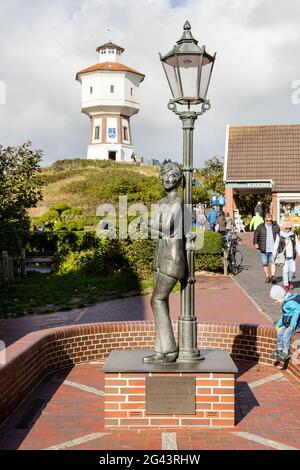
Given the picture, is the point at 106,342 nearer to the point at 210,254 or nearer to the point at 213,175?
the point at 210,254

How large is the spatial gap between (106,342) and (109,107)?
57.5 metres

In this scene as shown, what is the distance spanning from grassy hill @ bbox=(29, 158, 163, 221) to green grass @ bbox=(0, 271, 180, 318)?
14.3 meters

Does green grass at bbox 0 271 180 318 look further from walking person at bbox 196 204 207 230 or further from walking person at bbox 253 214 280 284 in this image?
walking person at bbox 196 204 207 230

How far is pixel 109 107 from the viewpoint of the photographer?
63.7 meters

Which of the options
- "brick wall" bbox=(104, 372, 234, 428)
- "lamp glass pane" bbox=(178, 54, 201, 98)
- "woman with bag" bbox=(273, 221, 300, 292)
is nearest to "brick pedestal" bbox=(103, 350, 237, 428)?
"brick wall" bbox=(104, 372, 234, 428)

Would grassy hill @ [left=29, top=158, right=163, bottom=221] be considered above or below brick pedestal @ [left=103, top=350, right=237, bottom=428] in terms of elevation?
above

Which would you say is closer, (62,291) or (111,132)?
(62,291)

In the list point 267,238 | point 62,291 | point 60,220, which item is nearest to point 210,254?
point 267,238

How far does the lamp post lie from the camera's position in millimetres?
5805

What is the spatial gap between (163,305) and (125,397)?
948 millimetres

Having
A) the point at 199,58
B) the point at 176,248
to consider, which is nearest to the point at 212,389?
the point at 176,248
